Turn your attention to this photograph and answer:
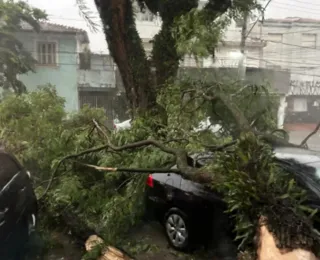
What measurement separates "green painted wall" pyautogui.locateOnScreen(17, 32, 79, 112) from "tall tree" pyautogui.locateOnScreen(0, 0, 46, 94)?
10 cm

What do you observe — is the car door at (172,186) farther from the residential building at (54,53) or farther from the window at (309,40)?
the residential building at (54,53)

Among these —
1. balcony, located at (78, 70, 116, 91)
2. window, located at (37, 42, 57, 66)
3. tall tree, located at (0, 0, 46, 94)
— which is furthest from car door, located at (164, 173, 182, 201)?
window, located at (37, 42, 57, 66)

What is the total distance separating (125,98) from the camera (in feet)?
16.8

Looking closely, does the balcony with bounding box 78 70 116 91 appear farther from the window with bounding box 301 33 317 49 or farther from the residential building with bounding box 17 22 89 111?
the window with bounding box 301 33 317 49

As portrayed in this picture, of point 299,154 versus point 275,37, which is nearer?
point 299,154

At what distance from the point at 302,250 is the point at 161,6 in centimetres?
314

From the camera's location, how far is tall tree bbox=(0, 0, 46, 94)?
19.5ft

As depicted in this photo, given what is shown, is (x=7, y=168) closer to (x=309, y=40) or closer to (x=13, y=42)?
(x=309, y=40)

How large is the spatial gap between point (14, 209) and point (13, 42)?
3.72 meters

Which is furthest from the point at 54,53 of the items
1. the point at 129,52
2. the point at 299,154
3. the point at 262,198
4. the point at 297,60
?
the point at 262,198

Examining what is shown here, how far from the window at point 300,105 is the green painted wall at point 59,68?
3020 mm

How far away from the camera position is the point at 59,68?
6020 millimetres

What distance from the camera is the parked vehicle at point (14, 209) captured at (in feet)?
9.96

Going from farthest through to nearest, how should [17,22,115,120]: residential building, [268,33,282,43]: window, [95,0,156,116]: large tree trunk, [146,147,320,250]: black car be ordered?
[17,22,115,120]: residential building, [95,0,156,116]: large tree trunk, [268,33,282,43]: window, [146,147,320,250]: black car
